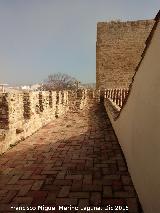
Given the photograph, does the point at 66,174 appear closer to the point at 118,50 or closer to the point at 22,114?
the point at 22,114

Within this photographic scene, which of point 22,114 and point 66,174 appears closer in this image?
point 66,174

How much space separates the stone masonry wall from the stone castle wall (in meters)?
9.36

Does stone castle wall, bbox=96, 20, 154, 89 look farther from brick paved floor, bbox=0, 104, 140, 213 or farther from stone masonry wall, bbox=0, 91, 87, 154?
brick paved floor, bbox=0, 104, 140, 213

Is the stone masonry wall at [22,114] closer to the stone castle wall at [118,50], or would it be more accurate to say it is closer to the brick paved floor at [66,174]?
the brick paved floor at [66,174]

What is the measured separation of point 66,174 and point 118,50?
17.5 metres

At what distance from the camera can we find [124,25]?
69.1ft

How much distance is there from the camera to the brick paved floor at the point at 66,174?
3.62 m

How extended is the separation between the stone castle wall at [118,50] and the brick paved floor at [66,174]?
13569mm

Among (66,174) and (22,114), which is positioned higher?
(22,114)

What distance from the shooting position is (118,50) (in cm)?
2084

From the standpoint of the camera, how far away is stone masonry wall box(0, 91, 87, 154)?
20.6 ft

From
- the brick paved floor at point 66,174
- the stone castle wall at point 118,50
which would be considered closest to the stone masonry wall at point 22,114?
the brick paved floor at point 66,174

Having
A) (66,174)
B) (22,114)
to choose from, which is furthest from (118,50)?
(66,174)

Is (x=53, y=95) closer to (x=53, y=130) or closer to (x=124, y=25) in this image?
(x=53, y=130)
